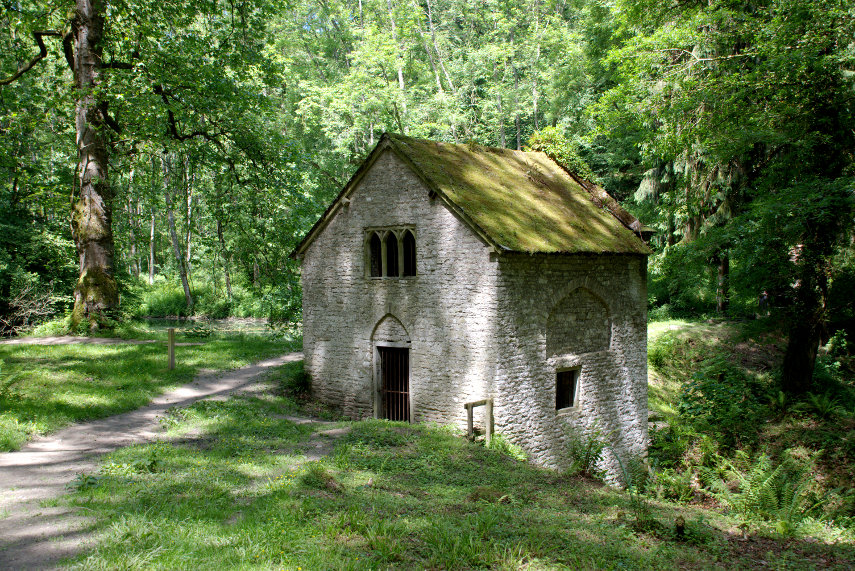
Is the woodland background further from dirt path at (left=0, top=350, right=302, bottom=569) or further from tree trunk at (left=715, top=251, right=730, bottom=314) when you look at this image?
dirt path at (left=0, top=350, right=302, bottom=569)

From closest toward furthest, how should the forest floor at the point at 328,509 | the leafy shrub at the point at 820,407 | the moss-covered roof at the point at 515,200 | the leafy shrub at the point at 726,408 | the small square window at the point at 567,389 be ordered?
the forest floor at the point at 328,509 < the moss-covered roof at the point at 515,200 < the small square window at the point at 567,389 < the leafy shrub at the point at 820,407 < the leafy shrub at the point at 726,408

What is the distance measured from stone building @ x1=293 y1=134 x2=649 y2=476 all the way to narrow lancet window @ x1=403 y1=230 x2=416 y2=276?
0.03m

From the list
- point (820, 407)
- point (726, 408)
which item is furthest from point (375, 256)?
point (820, 407)

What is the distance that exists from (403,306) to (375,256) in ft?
5.72

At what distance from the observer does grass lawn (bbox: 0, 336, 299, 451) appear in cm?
1124

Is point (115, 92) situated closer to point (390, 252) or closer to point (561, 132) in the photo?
point (390, 252)

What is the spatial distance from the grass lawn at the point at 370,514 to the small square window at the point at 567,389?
322 cm

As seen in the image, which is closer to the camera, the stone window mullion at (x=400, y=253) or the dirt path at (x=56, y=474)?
the dirt path at (x=56, y=474)

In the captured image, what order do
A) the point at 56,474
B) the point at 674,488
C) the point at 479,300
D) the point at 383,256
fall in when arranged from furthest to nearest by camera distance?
the point at 383,256, the point at 674,488, the point at 479,300, the point at 56,474

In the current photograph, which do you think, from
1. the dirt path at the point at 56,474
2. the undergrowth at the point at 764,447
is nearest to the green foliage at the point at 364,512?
the dirt path at the point at 56,474

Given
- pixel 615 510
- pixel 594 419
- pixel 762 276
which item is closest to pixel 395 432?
pixel 615 510

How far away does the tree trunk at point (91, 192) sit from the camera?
18000mm

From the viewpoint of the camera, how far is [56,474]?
28.1 feet

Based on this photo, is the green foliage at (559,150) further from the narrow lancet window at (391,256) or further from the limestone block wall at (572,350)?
the narrow lancet window at (391,256)
